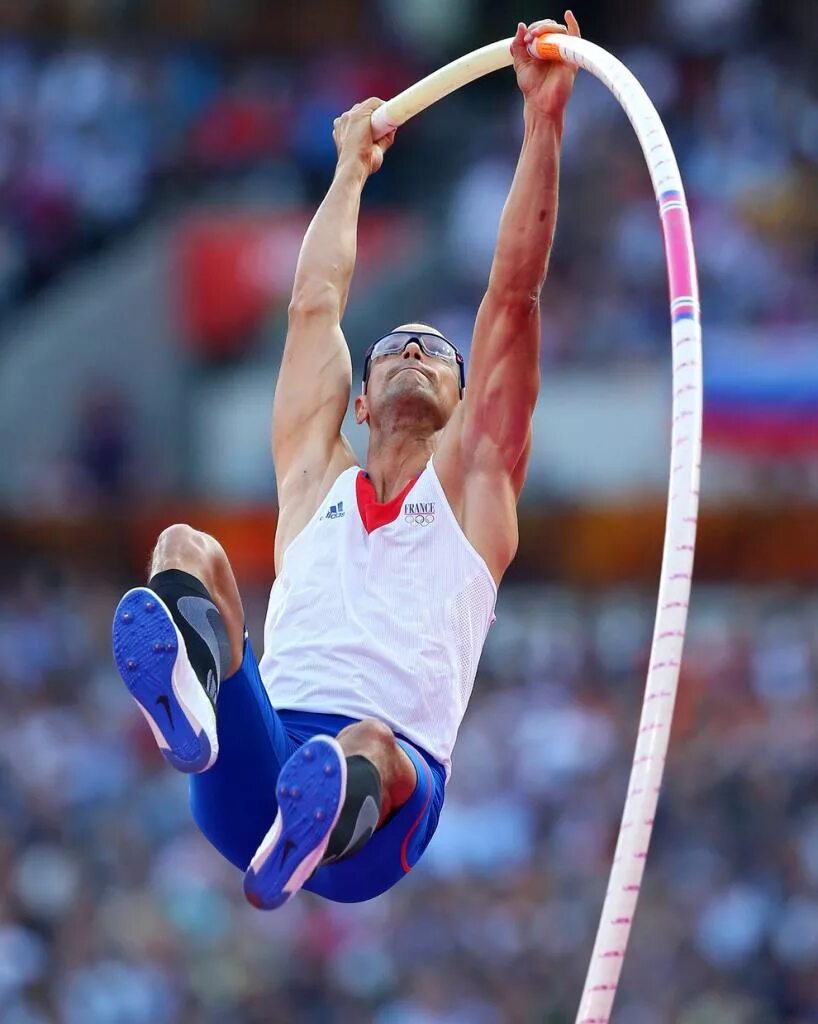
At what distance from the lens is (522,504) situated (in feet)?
43.1

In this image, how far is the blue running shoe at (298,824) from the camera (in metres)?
5.44

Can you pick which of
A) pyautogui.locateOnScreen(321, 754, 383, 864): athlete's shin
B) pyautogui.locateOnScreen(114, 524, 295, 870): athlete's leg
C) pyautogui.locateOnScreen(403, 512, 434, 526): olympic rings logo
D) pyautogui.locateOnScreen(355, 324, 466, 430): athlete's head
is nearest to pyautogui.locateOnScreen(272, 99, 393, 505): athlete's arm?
pyautogui.locateOnScreen(355, 324, 466, 430): athlete's head

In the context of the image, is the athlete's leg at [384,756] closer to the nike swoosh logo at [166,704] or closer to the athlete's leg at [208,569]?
the athlete's leg at [208,569]

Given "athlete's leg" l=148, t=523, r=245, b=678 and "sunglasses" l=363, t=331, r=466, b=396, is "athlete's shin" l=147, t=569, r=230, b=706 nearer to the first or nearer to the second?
"athlete's leg" l=148, t=523, r=245, b=678

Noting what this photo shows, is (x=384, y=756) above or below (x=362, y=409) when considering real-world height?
below

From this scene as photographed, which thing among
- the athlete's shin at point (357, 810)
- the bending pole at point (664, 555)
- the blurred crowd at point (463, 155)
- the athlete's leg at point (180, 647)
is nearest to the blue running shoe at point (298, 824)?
the athlete's shin at point (357, 810)

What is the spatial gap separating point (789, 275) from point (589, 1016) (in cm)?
875

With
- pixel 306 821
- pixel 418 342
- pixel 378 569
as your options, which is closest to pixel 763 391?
pixel 418 342

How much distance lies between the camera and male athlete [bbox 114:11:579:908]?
5895mm

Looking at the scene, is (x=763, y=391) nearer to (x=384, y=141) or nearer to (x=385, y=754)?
(x=384, y=141)

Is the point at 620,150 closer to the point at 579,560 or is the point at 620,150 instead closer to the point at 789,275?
the point at 789,275

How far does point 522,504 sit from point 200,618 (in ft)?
24.9

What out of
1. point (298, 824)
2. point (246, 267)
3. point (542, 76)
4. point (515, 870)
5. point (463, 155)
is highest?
point (463, 155)

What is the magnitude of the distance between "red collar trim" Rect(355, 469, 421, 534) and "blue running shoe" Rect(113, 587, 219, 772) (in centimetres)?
118
